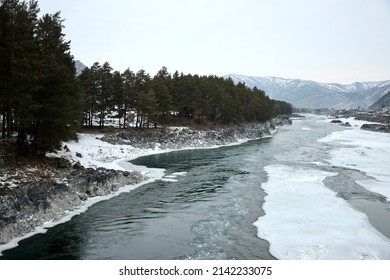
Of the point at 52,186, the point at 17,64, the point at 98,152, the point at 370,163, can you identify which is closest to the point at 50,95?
the point at 17,64

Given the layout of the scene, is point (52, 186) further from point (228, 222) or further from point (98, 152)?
point (98, 152)

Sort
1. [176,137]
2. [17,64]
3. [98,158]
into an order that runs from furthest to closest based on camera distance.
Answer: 1. [176,137]
2. [98,158]
3. [17,64]

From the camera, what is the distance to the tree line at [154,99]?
5831cm

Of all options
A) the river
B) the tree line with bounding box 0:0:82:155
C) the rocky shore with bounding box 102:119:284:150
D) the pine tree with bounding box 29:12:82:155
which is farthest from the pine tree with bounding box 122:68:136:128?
the pine tree with bounding box 29:12:82:155

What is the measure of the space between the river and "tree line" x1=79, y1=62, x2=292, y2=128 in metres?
27.2

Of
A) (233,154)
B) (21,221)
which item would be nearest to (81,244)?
(21,221)

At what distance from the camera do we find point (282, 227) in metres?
20.6

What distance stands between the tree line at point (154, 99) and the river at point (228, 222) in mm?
27182

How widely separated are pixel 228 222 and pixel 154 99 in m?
43.1

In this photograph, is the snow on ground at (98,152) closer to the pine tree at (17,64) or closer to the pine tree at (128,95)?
the pine tree at (17,64)

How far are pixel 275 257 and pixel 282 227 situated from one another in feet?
15.1

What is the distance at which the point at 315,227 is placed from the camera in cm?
2055

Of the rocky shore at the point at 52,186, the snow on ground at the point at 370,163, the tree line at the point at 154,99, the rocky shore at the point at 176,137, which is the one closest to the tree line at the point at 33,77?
the rocky shore at the point at 52,186
